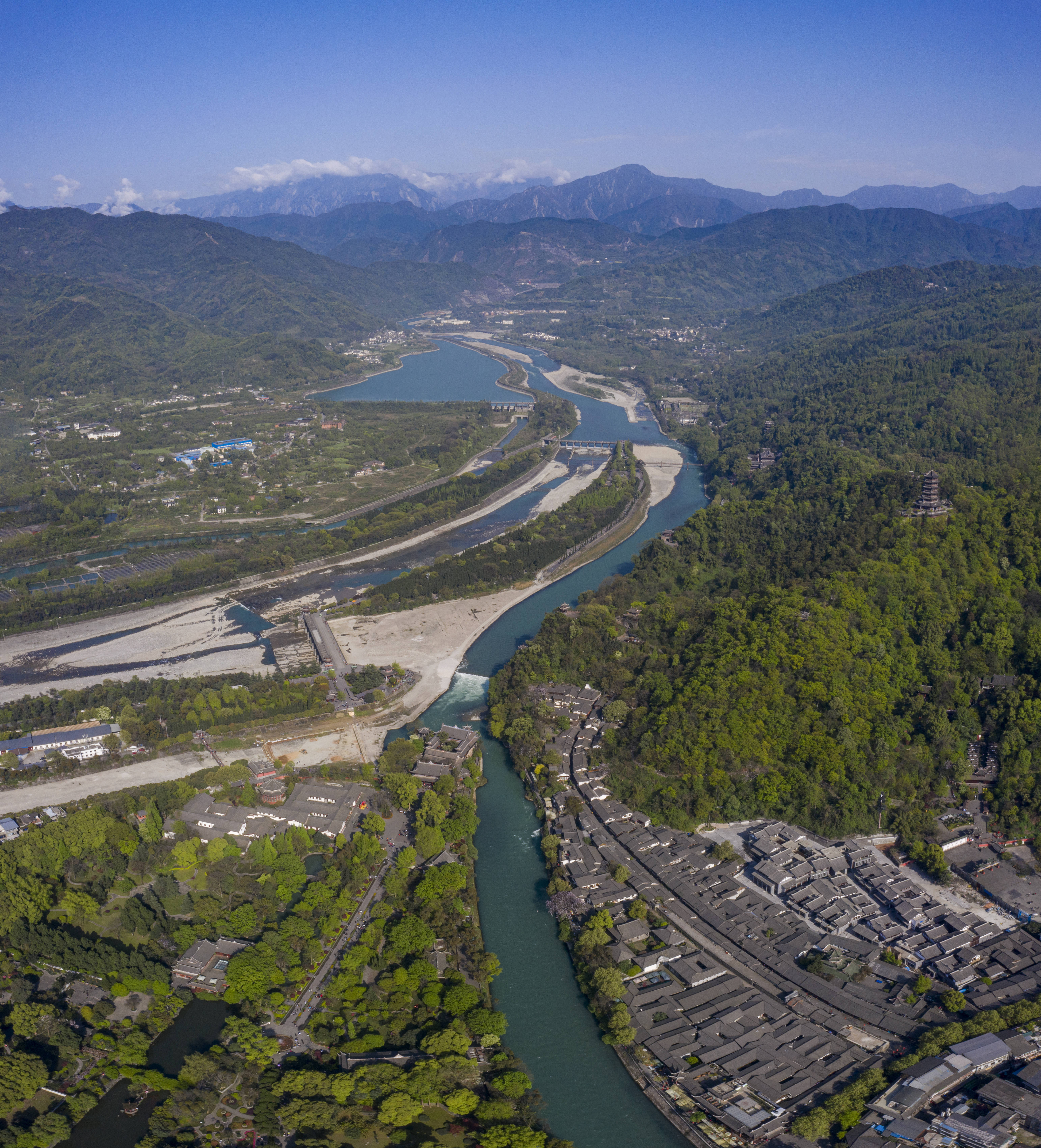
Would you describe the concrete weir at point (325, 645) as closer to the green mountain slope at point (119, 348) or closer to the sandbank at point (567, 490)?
the sandbank at point (567, 490)

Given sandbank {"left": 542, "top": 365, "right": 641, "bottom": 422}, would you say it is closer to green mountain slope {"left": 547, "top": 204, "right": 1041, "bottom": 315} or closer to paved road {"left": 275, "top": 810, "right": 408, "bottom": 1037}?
green mountain slope {"left": 547, "top": 204, "right": 1041, "bottom": 315}

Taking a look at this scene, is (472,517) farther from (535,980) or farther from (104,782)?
(535,980)

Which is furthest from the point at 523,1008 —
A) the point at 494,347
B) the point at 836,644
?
the point at 494,347

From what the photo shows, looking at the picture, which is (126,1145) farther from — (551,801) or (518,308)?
(518,308)

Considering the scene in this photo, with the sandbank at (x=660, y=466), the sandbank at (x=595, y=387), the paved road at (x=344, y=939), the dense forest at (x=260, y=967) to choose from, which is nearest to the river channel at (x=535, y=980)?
the dense forest at (x=260, y=967)

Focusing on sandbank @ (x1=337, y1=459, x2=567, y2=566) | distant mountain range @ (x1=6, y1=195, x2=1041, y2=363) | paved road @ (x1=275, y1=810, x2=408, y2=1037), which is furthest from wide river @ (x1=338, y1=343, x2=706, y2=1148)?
distant mountain range @ (x1=6, y1=195, x2=1041, y2=363)

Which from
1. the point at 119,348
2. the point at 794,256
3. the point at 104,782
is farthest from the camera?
the point at 794,256

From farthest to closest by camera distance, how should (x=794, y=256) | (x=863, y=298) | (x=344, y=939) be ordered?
1. (x=794, y=256)
2. (x=863, y=298)
3. (x=344, y=939)
